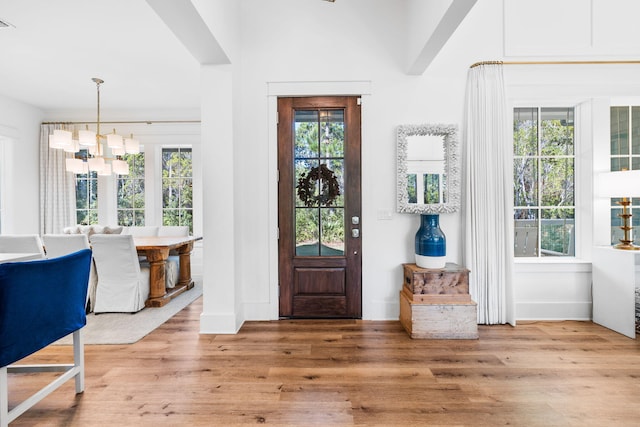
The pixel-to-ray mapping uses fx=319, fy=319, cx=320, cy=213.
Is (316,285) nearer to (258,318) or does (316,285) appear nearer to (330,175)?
(258,318)

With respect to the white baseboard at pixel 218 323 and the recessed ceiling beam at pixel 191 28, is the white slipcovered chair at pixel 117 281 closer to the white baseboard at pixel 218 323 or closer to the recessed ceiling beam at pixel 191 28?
the white baseboard at pixel 218 323

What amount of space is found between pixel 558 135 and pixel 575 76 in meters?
0.57

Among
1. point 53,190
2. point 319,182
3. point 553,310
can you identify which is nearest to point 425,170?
point 319,182

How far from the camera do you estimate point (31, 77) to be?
14.3 feet

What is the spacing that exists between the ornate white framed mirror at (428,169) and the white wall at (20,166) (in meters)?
6.04

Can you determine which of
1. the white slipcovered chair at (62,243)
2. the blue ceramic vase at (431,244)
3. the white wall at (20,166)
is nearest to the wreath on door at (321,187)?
the blue ceramic vase at (431,244)

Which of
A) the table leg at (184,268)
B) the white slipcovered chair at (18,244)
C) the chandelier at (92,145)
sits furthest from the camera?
the table leg at (184,268)

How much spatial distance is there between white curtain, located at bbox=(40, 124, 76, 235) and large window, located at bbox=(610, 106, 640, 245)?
7.70 metres

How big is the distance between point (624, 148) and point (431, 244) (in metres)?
2.29

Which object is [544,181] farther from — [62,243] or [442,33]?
[62,243]

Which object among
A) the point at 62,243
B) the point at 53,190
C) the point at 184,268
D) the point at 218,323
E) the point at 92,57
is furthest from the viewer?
the point at 53,190

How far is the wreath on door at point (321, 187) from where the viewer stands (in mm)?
3230

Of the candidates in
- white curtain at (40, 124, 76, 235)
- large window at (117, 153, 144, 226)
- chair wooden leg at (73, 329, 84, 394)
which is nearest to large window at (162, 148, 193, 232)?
large window at (117, 153, 144, 226)

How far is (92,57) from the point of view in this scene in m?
3.78
